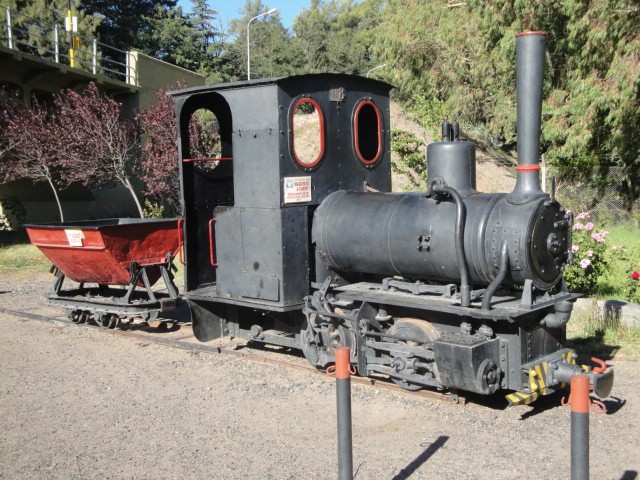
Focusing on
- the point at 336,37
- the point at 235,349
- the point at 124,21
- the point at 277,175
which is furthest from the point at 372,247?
the point at 336,37

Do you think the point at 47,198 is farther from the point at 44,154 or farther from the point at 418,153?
the point at 418,153

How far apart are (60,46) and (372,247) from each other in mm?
30564

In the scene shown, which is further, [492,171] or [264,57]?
[264,57]

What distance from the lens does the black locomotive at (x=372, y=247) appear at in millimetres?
5598

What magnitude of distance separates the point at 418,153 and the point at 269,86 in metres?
11.7

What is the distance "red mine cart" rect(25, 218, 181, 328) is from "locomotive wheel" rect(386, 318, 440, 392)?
12.7ft

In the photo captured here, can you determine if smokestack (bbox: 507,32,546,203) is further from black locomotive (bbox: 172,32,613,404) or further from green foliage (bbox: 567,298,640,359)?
green foliage (bbox: 567,298,640,359)

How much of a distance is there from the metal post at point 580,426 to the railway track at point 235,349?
2.90m

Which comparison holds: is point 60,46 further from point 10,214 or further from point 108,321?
point 108,321

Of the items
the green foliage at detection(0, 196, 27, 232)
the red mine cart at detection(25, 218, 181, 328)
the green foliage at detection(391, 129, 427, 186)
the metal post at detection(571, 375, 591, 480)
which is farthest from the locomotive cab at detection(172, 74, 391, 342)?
the green foliage at detection(0, 196, 27, 232)

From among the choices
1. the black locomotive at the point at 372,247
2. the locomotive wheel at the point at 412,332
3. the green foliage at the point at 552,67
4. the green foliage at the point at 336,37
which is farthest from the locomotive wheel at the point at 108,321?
the green foliage at the point at 336,37

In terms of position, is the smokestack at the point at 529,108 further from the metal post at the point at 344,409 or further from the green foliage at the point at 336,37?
the green foliage at the point at 336,37

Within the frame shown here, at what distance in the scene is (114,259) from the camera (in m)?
9.09

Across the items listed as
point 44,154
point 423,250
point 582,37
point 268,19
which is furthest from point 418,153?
point 268,19
